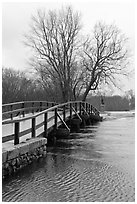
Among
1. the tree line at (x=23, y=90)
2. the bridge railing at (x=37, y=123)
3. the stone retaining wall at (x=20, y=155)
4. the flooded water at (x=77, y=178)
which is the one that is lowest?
the flooded water at (x=77, y=178)

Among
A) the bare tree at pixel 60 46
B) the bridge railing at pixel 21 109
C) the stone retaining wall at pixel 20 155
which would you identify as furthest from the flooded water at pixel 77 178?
the bare tree at pixel 60 46

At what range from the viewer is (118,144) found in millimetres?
9375

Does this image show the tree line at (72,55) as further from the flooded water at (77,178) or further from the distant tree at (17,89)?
the flooded water at (77,178)

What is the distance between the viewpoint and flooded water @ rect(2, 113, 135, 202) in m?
4.32

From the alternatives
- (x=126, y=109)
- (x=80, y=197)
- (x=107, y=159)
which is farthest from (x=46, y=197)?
(x=126, y=109)

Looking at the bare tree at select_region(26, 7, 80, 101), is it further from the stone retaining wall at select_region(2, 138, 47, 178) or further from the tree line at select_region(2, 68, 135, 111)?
the stone retaining wall at select_region(2, 138, 47, 178)

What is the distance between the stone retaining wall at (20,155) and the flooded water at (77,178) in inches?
7.1

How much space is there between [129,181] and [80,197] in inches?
50.8

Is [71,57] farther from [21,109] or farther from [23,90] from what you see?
[21,109]

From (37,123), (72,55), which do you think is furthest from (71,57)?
(37,123)

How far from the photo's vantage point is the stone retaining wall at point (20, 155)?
5430 millimetres

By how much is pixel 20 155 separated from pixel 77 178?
147cm

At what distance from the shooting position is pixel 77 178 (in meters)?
5.35

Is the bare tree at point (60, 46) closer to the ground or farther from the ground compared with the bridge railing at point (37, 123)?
farther from the ground
